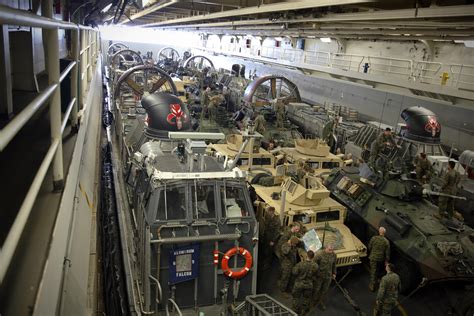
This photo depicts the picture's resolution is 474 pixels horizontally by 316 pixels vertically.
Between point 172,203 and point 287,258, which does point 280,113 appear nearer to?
point 287,258

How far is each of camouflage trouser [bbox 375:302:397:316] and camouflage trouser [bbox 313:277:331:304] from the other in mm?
1028

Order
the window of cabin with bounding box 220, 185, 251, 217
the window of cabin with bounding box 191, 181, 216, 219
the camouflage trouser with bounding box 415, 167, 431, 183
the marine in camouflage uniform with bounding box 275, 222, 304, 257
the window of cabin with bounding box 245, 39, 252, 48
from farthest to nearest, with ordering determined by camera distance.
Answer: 1. the window of cabin with bounding box 245, 39, 252, 48
2. the camouflage trouser with bounding box 415, 167, 431, 183
3. the marine in camouflage uniform with bounding box 275, 222, 304, 257
4. the window of cabin with bounding box 220, 185, 251, 217
5. the window of cabin with bounding box 191, 181, 216, 219

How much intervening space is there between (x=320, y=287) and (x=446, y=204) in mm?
4515

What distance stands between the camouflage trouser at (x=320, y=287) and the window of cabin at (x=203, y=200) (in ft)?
8.19

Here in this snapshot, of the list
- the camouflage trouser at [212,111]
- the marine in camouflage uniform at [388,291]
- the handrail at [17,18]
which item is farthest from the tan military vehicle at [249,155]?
the handrail at [17,18]

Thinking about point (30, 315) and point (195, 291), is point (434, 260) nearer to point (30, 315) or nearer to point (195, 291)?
point (195, 291)

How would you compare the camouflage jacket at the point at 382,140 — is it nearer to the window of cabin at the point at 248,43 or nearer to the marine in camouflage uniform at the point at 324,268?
→ the marine in camouflage uniform at the point at 324,268

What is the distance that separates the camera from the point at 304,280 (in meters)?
7.59

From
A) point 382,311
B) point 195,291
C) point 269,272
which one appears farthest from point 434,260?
point 195,291

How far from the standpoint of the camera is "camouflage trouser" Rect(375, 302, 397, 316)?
7684 millimetres

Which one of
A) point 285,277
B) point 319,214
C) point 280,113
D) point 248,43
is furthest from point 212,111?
point 248,43

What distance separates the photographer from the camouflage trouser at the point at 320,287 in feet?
25.7

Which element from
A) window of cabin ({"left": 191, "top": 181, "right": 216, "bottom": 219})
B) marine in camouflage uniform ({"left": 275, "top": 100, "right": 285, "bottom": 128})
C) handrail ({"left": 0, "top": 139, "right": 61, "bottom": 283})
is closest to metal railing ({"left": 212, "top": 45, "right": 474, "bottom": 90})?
marine in camouflage uniform ({"left": 275, "top": 100, "right": 285, "bottom": 128})

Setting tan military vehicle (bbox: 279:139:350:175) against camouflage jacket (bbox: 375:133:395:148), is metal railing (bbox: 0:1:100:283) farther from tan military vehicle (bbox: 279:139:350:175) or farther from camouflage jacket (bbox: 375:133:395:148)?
camouflage jacket (bbox: 375:133:395:148)
